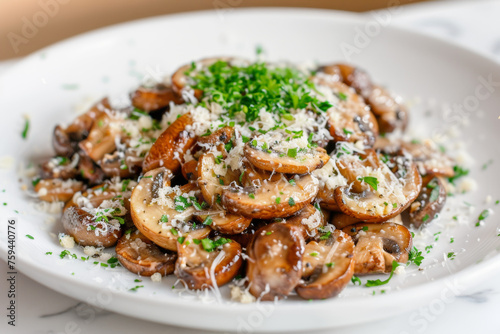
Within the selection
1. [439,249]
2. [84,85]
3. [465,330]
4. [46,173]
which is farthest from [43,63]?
[465,330]

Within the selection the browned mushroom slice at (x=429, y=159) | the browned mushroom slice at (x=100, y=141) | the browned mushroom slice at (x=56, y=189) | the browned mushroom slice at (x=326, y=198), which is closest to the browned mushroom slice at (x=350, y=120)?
the browned mushroom slice at (x=429, y=159)

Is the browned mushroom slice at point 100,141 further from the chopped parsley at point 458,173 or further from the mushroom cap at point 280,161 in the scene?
the chopped parsley at point 458,173

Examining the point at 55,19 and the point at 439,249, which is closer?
the point at 439,249

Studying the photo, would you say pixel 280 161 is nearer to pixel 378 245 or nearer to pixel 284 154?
pixel 284 154

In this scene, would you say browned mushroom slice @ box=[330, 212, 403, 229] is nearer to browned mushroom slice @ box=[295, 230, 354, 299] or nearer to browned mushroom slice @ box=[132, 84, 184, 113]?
browned mushroom slice @ box=[295, 230, 354, 299]

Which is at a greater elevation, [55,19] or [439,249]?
[439,249]

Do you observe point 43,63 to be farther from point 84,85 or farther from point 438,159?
point 438,159
